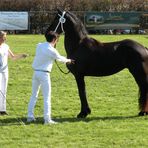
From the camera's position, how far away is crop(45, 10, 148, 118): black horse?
460 inches

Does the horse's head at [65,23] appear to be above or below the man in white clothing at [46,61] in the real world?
above

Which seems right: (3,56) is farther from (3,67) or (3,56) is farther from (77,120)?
(77,120)

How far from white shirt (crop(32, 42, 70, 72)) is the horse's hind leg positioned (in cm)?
188

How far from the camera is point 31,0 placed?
55.5m

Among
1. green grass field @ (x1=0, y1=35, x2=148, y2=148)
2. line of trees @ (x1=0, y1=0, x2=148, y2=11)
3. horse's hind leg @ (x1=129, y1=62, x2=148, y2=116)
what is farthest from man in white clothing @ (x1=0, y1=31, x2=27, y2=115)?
line of trees @ (x1=0, y1=0, x2=148, y2=11)

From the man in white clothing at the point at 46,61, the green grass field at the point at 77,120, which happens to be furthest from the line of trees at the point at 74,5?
the man in white clothing at the point at 46,61

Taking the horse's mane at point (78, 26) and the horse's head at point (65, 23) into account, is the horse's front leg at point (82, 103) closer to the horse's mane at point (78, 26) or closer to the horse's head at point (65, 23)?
the horse's mane at point (78, 26)

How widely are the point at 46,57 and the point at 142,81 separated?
8.02 feet

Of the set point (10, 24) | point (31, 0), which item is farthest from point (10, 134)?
point (31, 0)

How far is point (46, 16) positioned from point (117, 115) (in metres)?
39.9

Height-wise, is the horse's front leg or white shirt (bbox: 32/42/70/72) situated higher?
white shirt (bbox: 32/42/70/72)

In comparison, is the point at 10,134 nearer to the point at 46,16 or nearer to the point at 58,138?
the point at 58,138

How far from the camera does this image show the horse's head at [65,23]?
1164 centimetres

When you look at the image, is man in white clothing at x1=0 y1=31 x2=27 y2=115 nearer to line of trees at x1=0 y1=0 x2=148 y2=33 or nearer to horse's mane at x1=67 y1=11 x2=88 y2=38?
horse's mane at x1=67 y1=11 x2=88 y2=38
